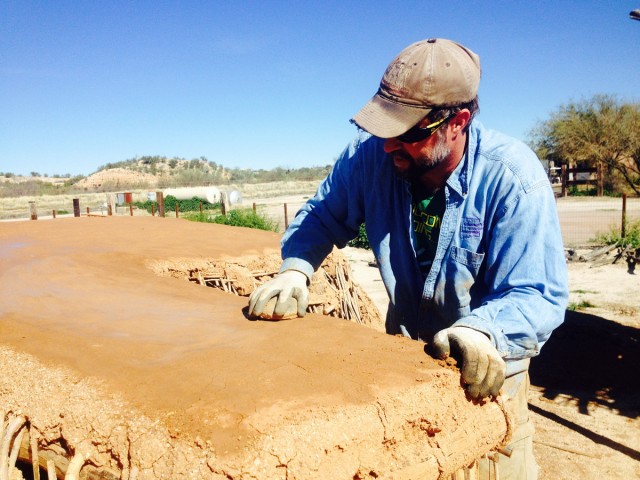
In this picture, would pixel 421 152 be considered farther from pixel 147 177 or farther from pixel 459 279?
pixel 147 177

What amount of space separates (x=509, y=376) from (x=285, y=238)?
1.23 m

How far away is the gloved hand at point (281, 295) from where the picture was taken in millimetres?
2289

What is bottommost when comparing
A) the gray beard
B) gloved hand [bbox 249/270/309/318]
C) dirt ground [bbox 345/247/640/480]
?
dirt ground [bbox 345/247/640/480]

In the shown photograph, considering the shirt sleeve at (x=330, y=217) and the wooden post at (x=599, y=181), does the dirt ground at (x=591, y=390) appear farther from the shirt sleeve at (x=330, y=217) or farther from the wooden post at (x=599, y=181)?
the wooden post at (x=599, y=181)

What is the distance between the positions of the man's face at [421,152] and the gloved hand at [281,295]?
68 cm

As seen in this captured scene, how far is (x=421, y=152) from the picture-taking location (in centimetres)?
221

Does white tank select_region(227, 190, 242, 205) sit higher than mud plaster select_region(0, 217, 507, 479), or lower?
higher

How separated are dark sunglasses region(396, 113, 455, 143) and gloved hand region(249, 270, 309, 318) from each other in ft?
2.57

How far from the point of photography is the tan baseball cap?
2057mm

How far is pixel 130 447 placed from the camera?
148 cm

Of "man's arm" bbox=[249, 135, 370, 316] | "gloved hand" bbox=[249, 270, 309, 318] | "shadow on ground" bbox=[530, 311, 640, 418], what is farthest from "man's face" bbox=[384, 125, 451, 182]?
"shadow on ground" bbox=[530, 311, 640, 418]

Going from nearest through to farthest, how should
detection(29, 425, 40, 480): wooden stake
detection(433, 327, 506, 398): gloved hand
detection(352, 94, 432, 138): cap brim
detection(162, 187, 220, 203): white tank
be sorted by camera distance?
detection(433, 327, 506, 398): gloved hand → detection(29, 425, 40, 480): wooden stake → detection(352, 94, 432, 138): cap brim → detection(162, 187, 220, 203): white tank

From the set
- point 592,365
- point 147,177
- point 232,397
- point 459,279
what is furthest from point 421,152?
point 147,177

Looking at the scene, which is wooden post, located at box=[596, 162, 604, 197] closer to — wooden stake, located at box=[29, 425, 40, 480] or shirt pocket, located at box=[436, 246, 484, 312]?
shirt pocket, located at box=[436, 246, 484, 312]
